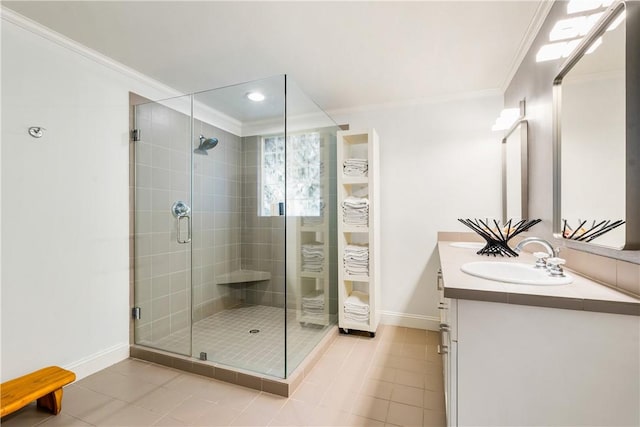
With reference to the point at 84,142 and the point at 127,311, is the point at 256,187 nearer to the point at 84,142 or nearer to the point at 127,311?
the point at 84,142

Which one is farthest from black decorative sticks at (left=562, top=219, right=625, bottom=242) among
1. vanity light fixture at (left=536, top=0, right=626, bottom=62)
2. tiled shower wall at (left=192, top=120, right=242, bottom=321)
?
tiled shower wall at (left=192, top=120, right=242, bottom=321)

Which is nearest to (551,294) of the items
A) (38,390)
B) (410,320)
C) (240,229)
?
(240,229)

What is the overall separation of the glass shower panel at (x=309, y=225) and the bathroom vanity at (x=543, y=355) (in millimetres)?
1300

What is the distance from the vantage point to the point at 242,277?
2.29 metres

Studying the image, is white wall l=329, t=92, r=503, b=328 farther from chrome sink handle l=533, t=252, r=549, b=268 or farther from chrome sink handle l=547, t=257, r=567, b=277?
chrome sink handle l=547, t=257, r=567, b=277

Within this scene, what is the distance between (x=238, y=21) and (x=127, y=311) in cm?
233

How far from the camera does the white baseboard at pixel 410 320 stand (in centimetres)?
286

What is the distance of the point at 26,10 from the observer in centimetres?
163

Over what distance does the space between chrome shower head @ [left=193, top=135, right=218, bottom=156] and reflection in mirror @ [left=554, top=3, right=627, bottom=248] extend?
7.48 ft

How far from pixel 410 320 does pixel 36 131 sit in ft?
11.0

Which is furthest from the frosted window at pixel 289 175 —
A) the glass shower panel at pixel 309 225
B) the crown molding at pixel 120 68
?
the crown molding at pixel 120 68

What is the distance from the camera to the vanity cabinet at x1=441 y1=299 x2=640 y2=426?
0.87 m

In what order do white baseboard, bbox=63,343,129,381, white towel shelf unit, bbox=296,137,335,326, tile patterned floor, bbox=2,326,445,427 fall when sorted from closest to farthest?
tile patterned floor, bbox=2,326,445,427 → white baseboard, bbox=63,343,129,381 → white towel shelf unit, bbox=296,137,335,326

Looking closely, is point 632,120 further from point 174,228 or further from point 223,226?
point 174,228
